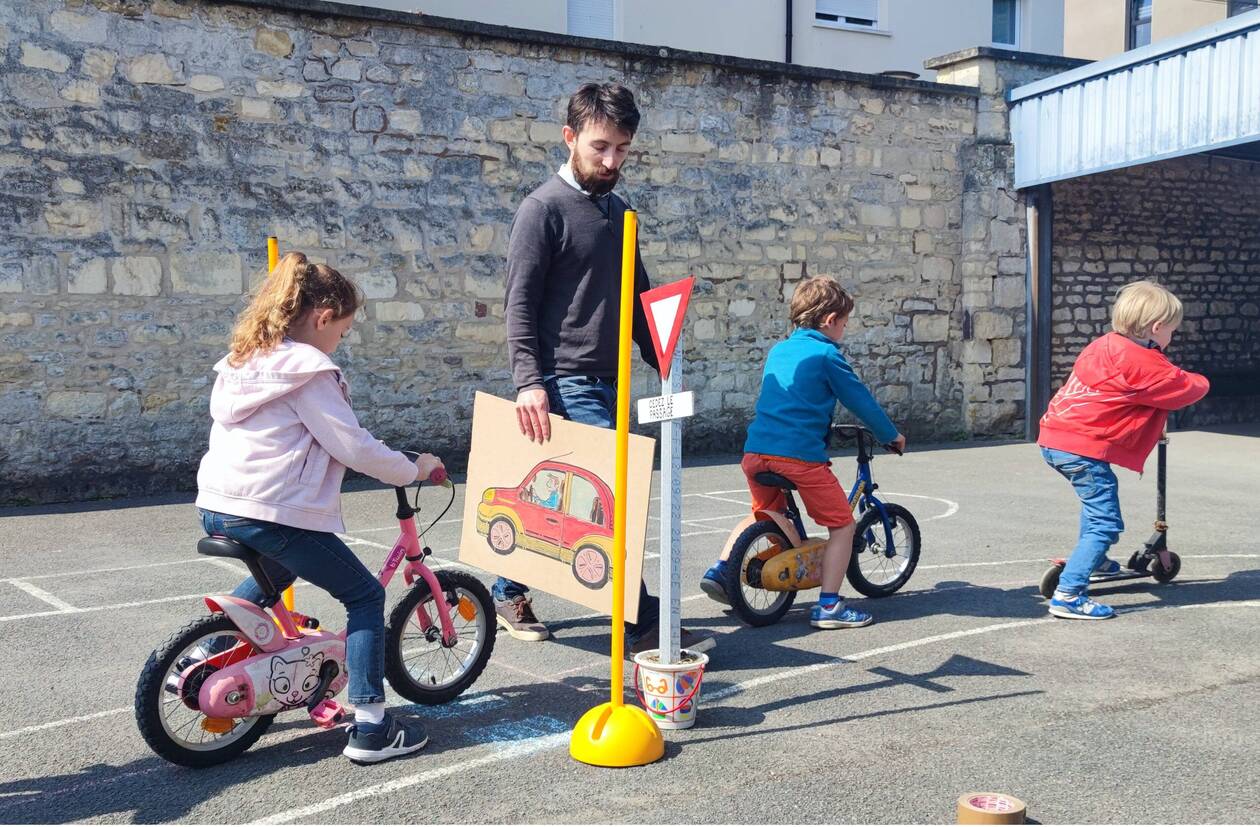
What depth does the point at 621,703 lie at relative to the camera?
12.5ft

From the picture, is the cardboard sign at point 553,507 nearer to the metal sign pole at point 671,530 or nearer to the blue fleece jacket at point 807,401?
the metal sign pole at point 671,530

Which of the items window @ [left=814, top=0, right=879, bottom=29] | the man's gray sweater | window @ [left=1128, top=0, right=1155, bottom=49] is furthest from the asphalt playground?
window @ [left=1128, top=0, right=1155, bottom=49]

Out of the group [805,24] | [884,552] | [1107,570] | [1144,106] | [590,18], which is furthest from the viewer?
[805,24]

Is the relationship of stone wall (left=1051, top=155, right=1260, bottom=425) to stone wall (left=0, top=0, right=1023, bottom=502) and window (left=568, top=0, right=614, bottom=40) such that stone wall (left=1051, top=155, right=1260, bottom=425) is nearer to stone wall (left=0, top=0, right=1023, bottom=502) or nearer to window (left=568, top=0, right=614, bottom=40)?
stone wall (left=0, top=0, right=1023, bottom=502)

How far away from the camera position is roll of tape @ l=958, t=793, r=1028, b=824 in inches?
122

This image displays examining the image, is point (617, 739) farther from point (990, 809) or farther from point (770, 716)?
point (990, 809)

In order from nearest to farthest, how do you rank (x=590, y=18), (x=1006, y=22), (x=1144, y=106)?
1. (x=1144, y=106)
2. (x=590, y=18)
3. (x=1006, y=22)

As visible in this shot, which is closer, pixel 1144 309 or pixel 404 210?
pixel 1144 309

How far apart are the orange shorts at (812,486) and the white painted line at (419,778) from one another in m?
1.84

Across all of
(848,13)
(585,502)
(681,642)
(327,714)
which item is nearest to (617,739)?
(585,502)

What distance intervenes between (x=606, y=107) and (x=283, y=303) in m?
1.56

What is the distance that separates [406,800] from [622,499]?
3.60 feet

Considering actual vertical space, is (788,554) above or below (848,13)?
below

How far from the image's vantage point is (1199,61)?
40.1ft
